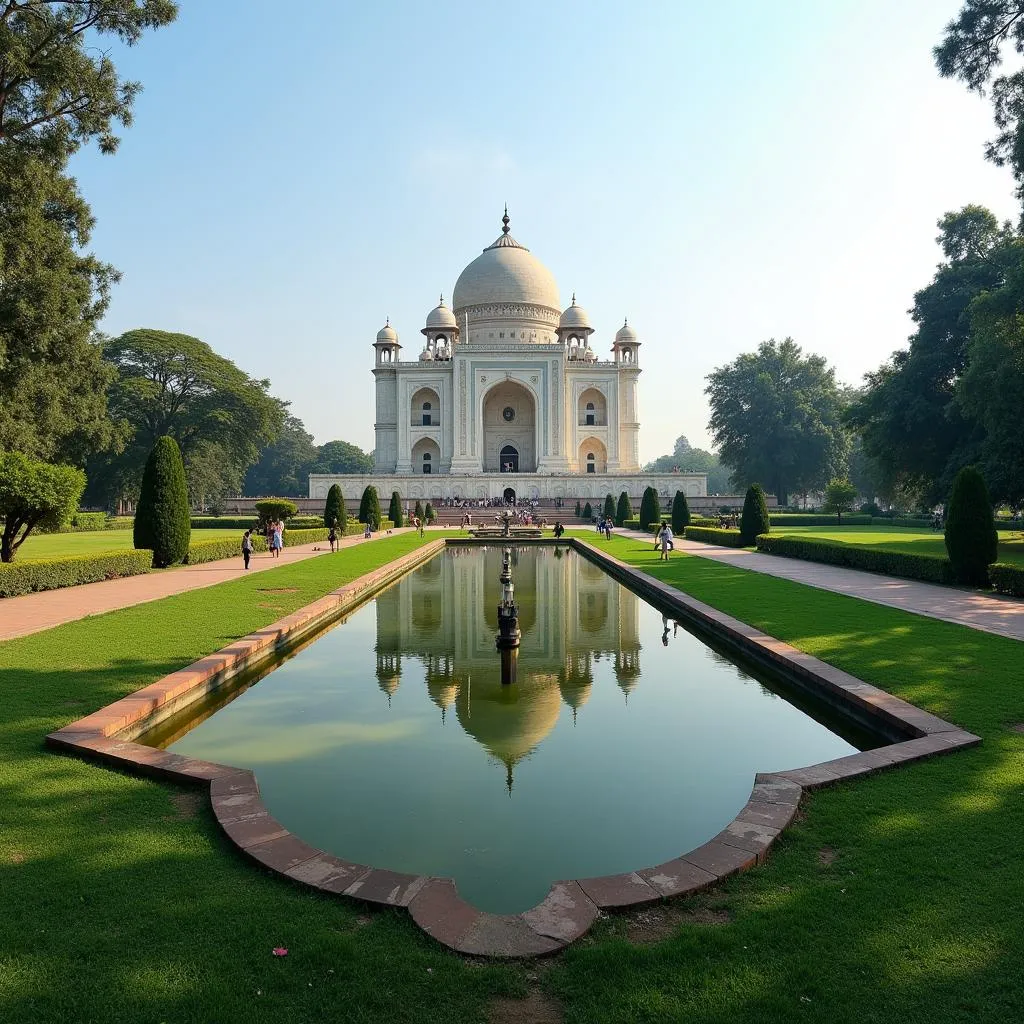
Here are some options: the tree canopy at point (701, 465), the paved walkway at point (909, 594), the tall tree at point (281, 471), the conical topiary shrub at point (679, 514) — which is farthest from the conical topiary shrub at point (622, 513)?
the tree canopy at point (701, 465)

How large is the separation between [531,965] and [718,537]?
20.9 metres

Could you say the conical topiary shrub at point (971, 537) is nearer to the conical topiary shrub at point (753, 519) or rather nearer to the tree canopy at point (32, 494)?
the conical topiary shrub at point (753, 519)

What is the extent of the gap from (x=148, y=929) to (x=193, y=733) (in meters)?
2.81

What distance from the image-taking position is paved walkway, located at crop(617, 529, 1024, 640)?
26.9 ft

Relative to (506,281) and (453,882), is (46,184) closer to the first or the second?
(453,882)

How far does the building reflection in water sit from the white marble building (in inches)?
1163

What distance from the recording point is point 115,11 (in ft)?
44.8

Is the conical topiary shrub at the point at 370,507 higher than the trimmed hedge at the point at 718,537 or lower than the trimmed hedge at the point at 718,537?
higher

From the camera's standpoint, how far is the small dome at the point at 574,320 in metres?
51.2

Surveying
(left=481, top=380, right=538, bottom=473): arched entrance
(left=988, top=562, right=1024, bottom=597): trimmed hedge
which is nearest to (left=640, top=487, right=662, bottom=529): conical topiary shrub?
(left=988, top=562, right=1024, bottom=597): trimmed hedge

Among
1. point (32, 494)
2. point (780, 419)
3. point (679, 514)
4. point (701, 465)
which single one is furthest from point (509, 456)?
point (701, 465)

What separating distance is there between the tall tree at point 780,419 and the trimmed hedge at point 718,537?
2053 cm

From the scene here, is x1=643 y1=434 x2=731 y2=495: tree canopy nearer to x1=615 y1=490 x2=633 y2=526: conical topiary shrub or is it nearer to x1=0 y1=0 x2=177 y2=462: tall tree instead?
x1=615 y1=490 x2=633 y2=526: conical topiary shrub

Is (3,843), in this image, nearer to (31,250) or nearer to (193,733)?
(193,733)
